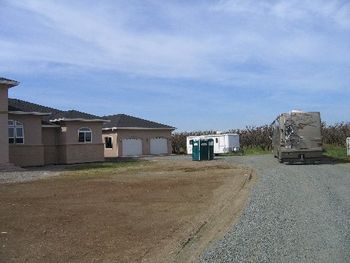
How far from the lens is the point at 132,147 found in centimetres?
5334

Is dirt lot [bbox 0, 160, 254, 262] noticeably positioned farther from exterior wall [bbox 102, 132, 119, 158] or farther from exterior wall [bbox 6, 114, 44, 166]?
exterior wall [bbox 102, 132, 119, 158]

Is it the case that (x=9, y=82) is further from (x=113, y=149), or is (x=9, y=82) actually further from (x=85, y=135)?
(x=113, y=149)

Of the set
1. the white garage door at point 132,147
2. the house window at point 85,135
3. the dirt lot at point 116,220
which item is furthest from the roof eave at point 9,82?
the white garage door at point 132,147

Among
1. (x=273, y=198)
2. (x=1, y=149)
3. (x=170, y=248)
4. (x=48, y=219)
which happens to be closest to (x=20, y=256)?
(x=170, y=248)

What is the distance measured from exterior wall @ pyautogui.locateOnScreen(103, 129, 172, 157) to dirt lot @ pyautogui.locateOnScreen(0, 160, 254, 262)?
31.6 metres

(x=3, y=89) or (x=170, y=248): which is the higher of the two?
(x=3, y=89)

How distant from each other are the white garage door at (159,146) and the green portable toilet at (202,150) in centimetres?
1555

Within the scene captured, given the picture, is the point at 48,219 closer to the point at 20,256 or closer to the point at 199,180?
the point at 20,256

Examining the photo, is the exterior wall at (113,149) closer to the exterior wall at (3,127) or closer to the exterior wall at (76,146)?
the exterior wall at (76,146)

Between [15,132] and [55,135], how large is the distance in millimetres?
5467

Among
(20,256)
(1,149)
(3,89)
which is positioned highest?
(3,89)

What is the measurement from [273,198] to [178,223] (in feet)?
13.7

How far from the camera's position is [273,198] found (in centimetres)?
1460

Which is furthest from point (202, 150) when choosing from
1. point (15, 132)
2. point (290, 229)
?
point (290, 229)
